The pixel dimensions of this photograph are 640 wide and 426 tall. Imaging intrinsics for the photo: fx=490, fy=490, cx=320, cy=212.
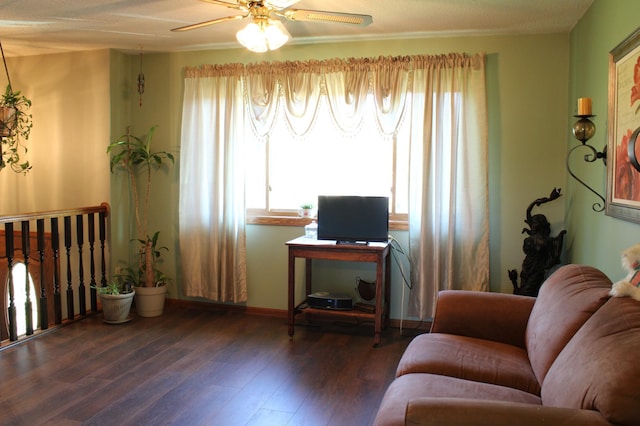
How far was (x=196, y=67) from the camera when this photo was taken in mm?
4445

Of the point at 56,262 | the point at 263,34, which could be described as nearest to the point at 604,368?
the point at 263,34

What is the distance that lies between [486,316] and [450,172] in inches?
60.4

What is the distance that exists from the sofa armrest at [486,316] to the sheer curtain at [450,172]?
123 centimetres

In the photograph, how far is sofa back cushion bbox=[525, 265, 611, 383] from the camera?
193 centimetres

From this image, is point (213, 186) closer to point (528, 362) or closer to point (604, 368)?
point (528, 362)

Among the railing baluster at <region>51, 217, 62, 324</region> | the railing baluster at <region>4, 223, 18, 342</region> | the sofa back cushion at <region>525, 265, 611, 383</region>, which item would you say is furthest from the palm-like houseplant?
the sofa back cushion at <region>525, 265, 611, 383</region>

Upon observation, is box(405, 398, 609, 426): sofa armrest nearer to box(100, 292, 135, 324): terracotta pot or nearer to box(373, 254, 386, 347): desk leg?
box(373, 254, 386, 347): desk leg

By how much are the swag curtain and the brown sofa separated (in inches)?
49.1

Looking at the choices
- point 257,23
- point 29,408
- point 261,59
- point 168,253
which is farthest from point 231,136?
point 29,408

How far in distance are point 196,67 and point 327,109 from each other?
4.23 ft

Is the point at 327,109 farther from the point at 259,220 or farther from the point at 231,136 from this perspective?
the point at 259,220

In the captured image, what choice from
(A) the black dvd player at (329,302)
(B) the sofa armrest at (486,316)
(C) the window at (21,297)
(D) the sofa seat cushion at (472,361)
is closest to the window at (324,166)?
(A) the black dvd player at (329,302)

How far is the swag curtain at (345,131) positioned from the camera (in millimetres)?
3852

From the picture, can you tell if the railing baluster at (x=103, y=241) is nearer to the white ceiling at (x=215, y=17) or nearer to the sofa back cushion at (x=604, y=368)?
the white ceiling at (x=215, y=17)
